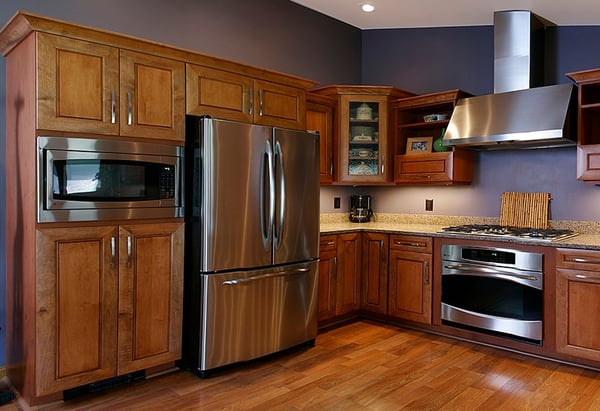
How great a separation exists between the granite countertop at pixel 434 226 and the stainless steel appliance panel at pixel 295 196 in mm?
463

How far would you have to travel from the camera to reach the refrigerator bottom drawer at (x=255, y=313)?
2.91 meters

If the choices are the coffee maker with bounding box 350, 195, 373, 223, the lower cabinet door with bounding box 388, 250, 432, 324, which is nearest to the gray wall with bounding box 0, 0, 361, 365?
the coffee maker with bounding box 350, 195, 373, 223

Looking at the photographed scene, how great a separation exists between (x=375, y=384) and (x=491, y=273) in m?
1.28

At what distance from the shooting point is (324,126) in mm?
4320

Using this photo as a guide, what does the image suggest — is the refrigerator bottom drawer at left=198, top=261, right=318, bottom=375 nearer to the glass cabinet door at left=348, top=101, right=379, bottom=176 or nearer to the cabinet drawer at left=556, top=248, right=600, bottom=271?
the glass cabinet door at left=348, top=101, right=379, bottom=176

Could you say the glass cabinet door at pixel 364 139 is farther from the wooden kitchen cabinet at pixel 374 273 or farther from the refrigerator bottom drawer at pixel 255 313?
the refrigerator bottom drawer at pixel 255 313

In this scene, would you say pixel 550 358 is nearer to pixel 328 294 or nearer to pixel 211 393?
pixel 328 294

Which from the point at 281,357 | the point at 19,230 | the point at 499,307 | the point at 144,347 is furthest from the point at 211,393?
the point at 499,307

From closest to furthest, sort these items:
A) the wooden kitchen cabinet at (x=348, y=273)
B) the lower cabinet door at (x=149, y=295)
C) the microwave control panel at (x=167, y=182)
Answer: the lower cabinet door at (x=149, y=295)
the microwave control panel at (x=167, y=182)
the wooden kitchen cabinet at (x=348, y=273)

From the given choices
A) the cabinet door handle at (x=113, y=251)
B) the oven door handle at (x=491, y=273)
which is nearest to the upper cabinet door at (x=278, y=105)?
the cabinet door handle at (x=113, y=251)

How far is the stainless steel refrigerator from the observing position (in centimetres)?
289

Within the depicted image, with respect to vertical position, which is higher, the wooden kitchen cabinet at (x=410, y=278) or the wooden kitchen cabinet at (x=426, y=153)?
the wooden kitchen cabinet at (x=426, y=153)

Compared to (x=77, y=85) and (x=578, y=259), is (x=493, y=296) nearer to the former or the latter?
(x=578, y=259)

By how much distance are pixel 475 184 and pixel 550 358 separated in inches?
63.3
